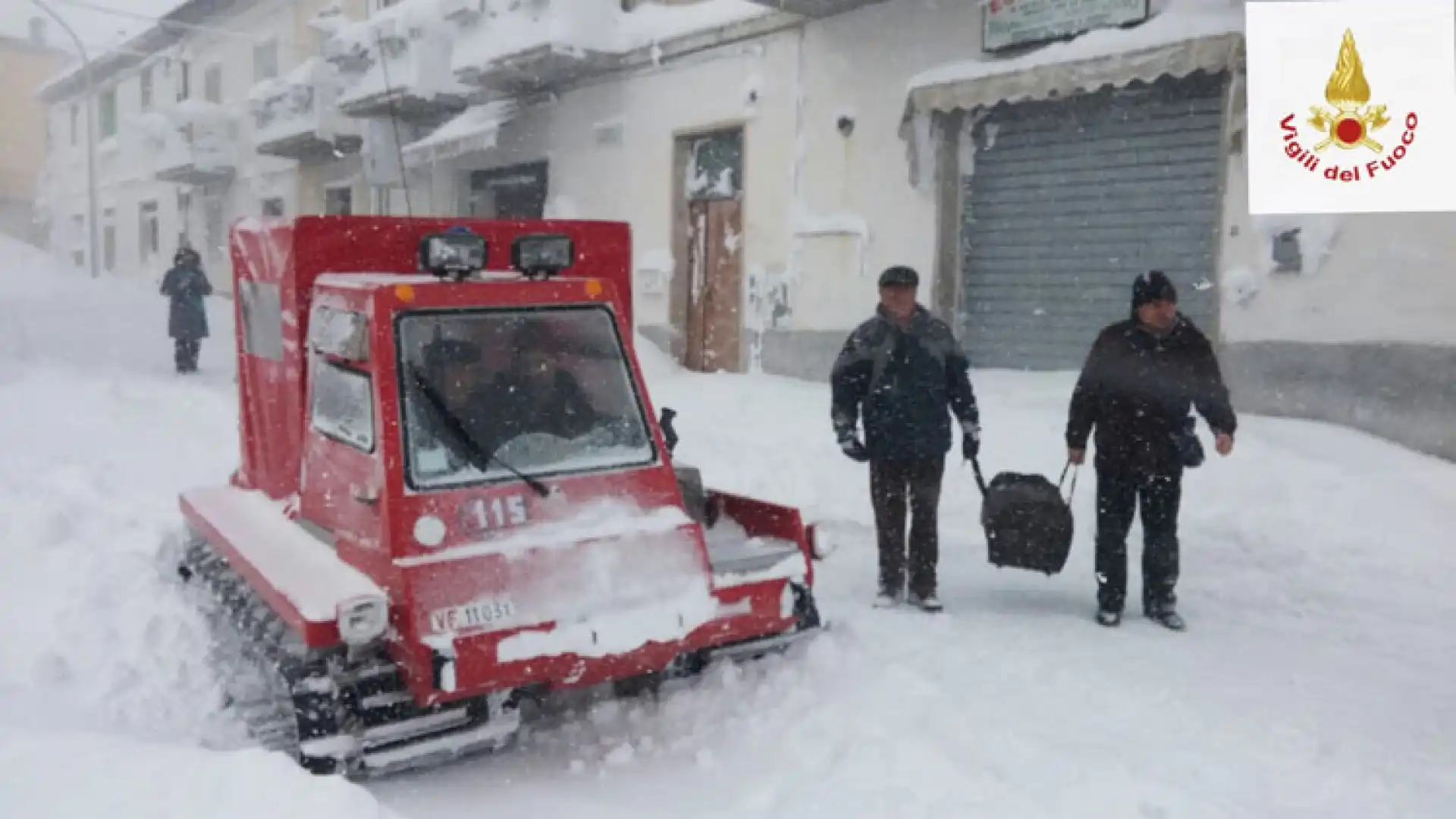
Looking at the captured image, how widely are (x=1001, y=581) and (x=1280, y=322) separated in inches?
174

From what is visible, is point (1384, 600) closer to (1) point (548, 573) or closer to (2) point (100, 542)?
(1) point (548, 573)

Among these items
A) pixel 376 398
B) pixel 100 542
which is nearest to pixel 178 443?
pixel 100 542

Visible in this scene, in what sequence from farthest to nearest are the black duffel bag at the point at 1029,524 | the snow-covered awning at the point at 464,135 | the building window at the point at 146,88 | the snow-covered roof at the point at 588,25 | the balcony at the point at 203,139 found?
1. the building window at the point at 146,88
2. the balcony at the point at 203,139
3. the snow-covered awning at the point at 464,135
4. the snow-covered roof at the point at 588,25
5. the black duffel bag at the point at 1029,524

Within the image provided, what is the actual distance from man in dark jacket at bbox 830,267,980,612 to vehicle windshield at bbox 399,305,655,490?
1.55 metres

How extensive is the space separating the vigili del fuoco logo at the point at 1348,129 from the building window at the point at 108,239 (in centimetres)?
3761

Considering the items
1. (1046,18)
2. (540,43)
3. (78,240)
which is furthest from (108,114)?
(1046,18)

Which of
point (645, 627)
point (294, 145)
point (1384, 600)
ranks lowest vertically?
point (1384, 600)

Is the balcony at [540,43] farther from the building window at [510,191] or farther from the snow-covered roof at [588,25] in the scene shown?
the building window at [510,191]

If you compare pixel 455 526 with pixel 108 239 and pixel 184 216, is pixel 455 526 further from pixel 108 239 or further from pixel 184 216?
pixel 108 239

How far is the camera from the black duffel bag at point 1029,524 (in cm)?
579

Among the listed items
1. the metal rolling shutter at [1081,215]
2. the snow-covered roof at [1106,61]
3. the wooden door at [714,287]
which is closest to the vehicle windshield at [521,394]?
the snow-covered roof at [1106,61]

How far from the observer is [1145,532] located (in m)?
5.81

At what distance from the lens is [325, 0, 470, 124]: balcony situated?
1875cm

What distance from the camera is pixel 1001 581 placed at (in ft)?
22.0
